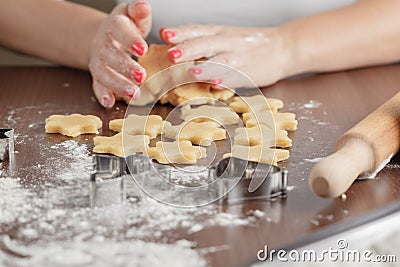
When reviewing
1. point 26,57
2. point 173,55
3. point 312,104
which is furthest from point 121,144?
point 26,57

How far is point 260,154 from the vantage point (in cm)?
109

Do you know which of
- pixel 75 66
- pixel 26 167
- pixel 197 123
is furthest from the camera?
pixel 75 66

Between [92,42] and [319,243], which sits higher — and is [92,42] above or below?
above

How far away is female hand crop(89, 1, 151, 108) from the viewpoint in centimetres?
137

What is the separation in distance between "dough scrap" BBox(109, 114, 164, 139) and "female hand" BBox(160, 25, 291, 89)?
0.52ft

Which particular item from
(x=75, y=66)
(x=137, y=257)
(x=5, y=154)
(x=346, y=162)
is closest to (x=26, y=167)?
(x=5, y=154)

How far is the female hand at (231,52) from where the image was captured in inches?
55.2

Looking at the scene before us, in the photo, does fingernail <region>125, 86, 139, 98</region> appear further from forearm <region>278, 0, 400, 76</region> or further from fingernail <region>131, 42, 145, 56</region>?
forearm <region>278, 0, 400, 76</region>

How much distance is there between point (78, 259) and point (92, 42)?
2.64 feet

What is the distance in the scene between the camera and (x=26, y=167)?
42.1 inches

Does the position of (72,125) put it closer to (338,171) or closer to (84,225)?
(84,225)

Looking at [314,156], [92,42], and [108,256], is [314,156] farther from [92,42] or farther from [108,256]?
[92,42]

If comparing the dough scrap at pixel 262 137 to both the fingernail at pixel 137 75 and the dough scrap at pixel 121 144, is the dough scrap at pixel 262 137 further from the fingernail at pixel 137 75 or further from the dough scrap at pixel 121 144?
the fingernail at pixel 137 75

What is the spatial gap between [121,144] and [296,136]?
0.28m
